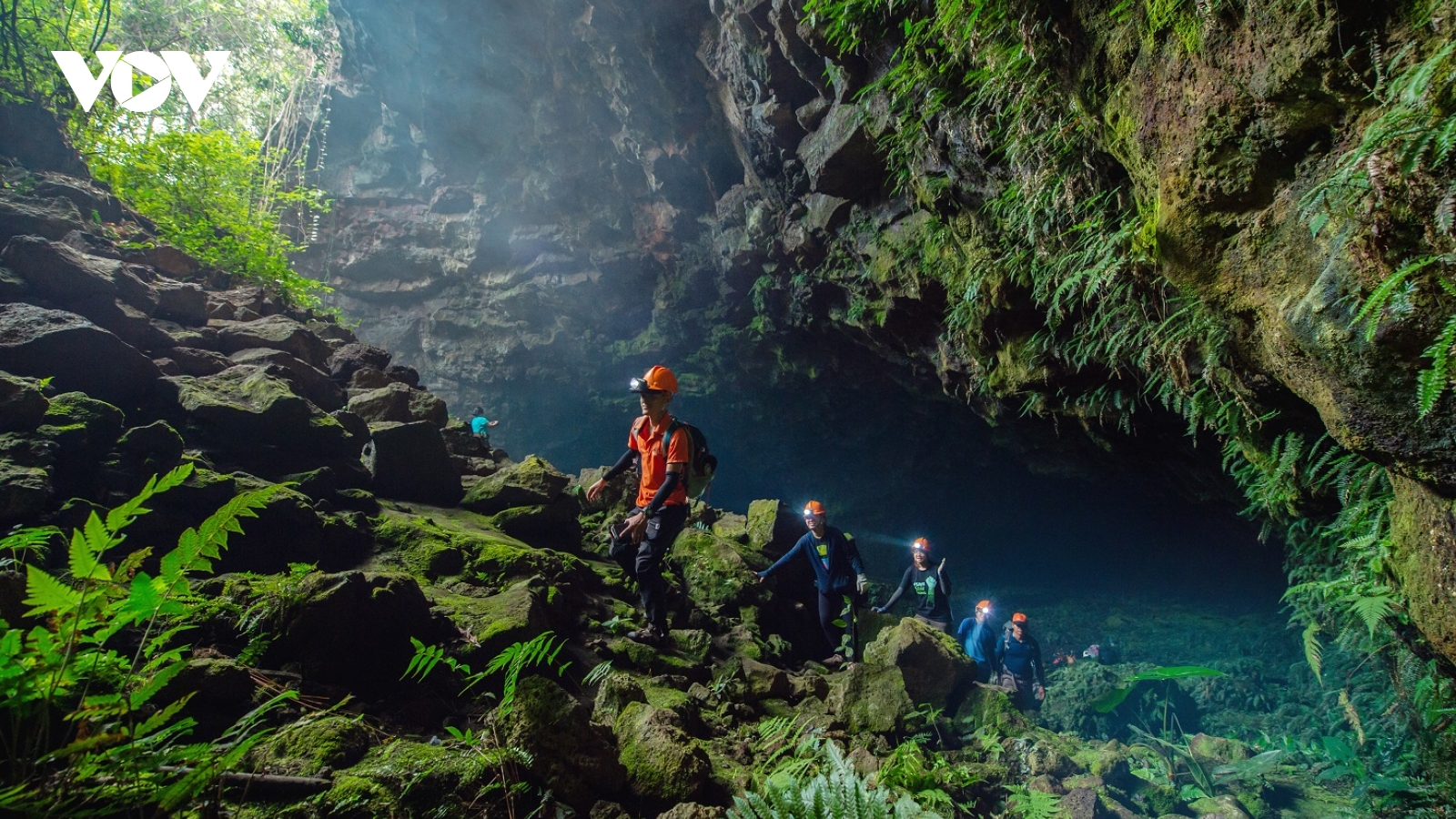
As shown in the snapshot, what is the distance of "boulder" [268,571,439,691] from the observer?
2.62 meters

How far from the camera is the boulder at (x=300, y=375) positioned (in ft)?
20.0

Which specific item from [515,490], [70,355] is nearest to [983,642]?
[515,490]

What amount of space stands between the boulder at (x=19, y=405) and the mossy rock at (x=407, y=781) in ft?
12.5

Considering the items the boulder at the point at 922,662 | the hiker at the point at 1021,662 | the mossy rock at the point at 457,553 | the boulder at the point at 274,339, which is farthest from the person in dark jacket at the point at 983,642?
the boulder at the point at 274,339

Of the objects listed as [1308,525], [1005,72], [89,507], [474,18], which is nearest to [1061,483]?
[1308,525]

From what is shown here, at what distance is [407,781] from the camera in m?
1.87

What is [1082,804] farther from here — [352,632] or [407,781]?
[352,632]

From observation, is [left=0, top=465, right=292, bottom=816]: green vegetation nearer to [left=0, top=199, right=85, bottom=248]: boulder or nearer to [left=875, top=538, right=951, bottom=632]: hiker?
[left=875, top=538, right=951, bottom=632]: hiker

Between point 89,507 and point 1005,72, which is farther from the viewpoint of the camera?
point 1005,72

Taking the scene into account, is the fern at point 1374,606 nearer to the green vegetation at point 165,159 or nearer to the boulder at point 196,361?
the boulder at point 196,361

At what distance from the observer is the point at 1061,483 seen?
15.6m

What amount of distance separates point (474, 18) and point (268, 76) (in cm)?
520

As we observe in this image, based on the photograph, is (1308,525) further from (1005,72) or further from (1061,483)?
(1061,483)

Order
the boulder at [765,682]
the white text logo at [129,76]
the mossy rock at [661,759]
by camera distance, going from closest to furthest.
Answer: the mossy rock at [661,759]
the boulder at [765,682]
the white text logo at [129,76]
